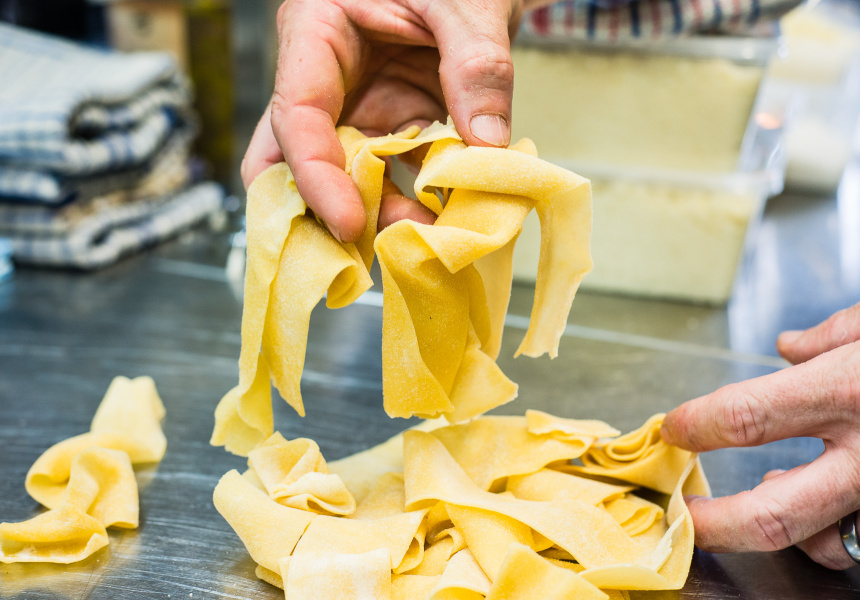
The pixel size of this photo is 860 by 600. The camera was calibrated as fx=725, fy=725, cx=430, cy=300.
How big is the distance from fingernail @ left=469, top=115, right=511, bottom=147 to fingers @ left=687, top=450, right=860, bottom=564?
1.19 ft

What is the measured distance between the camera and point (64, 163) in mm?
1273

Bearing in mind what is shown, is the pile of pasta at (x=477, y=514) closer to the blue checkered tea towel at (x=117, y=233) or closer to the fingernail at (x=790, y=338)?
the fingernail at (x=790, y=338)

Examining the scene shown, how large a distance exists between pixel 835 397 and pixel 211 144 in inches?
71.9

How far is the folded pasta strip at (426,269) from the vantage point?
0.59 metres

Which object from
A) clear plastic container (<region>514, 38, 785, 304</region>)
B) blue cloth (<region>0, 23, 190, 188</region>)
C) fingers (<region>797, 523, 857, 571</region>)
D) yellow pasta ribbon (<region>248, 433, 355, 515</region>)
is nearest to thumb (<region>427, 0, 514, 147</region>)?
yellow pasta ribbon (<region>248, 433, 355, 515</region>)

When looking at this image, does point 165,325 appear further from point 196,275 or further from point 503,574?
point 503,574

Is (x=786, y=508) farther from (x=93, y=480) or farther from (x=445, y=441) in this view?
(x=93, y=480)

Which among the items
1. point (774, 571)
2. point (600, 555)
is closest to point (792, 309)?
point (774, 571)

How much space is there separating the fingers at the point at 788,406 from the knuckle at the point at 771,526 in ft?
0.18

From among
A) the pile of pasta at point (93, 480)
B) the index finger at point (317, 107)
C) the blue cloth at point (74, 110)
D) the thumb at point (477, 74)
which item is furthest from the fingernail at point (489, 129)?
the blue cloth at point (74, 110)

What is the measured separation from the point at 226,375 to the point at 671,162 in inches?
32.4

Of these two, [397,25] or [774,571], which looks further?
[397,25]

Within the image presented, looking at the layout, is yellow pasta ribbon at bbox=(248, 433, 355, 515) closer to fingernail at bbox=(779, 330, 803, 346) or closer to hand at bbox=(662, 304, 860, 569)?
hand at bbox=(662, 304, 860, 569)

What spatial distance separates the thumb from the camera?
0.64m
